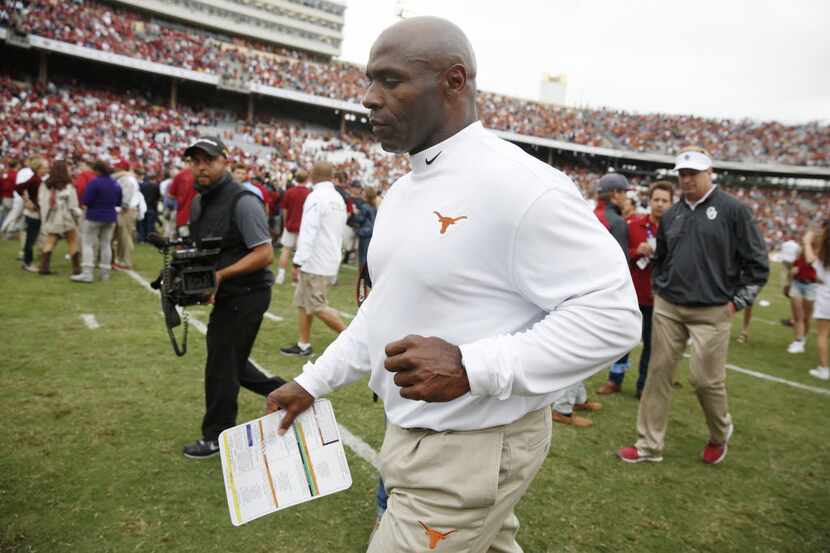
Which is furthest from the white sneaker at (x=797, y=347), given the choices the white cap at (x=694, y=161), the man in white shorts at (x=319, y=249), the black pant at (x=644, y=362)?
the man in white shorts at (x=319, y=249)

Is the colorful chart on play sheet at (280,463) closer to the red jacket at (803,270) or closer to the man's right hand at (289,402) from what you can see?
the man's right hand at (289,402)

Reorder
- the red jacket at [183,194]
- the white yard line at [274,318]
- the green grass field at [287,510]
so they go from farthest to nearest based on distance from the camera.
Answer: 1. the red jacket at [183,194]
2. the white yard line at [274,318]
3. the green grass field at [287,510]

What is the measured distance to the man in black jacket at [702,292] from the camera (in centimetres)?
387

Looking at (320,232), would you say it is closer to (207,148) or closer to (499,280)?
(207,148)

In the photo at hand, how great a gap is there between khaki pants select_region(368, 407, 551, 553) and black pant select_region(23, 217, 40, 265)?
10519 millimetres

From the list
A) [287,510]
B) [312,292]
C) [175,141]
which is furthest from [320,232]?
[175,141]

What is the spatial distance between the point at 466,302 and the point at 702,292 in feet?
10.4

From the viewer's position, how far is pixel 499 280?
138 centimetres

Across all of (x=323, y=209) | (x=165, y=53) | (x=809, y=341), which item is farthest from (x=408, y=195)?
(x=165, y=53)

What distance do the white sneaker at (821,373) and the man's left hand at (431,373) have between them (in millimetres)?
7866

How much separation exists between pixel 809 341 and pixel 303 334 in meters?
8.86

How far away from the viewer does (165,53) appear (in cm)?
3575

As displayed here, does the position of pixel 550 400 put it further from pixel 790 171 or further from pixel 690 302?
pixel 790 171

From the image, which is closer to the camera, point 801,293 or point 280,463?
point 280,463
